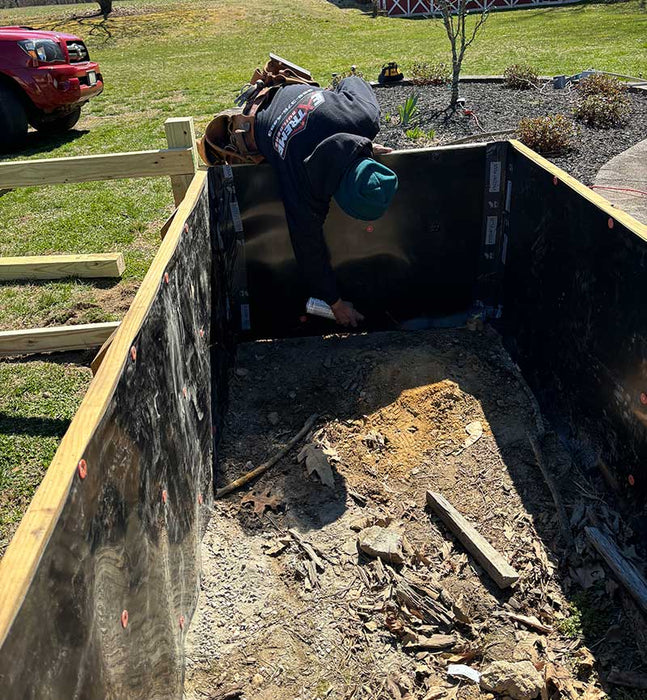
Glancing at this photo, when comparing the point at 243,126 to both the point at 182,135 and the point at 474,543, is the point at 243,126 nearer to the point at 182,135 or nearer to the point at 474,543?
the point at 182,135

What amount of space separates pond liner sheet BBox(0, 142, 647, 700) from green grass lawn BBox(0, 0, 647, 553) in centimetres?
125

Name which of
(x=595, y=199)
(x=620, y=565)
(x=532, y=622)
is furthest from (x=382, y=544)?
(x=595, y=199)

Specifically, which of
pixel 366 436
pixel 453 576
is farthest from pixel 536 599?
pixel 366 436

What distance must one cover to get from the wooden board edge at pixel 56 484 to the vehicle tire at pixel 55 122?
30.8 ft

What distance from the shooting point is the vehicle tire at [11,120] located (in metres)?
9.36

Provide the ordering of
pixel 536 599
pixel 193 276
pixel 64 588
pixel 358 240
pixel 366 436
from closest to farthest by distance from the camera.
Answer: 1. pixel 64 588
2. pixel 536 599
3. pixel 193 276
4. pixel 366 436
5. pixel 358 240

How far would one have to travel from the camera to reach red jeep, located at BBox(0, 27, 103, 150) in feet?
30.8

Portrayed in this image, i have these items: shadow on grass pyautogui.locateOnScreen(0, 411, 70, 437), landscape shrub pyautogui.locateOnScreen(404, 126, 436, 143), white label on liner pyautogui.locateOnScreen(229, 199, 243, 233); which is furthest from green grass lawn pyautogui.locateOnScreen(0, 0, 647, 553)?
landscape shrub pyautogui.locateOnScreen(404, 126, 436, 143)

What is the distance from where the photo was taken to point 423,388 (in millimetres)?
4055

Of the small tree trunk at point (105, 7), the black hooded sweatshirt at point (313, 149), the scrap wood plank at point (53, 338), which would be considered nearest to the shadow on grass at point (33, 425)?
the scrap wood plank at point (53, 338)

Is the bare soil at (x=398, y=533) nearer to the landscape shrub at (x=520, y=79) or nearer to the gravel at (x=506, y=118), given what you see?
the gravel at (x=506, y=118)

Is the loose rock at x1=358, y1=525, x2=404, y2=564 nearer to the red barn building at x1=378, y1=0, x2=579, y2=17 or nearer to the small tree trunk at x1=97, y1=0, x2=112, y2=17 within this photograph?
the small tree trunk at x1=97, y1=0, x2=112, y2=17

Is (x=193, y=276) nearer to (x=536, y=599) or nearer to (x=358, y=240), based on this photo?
(x=358, y=240)

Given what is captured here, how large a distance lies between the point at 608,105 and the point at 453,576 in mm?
7590
